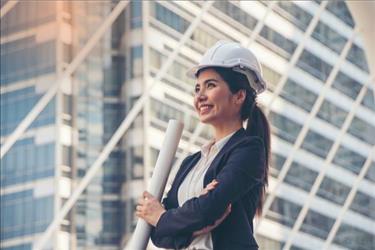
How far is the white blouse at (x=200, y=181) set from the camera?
191 cm

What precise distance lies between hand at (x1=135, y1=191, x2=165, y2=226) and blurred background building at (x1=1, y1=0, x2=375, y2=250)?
26.0m

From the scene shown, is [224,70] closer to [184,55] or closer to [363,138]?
[184,55]

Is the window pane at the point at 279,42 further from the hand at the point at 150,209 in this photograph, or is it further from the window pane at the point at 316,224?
the hand at the point at 150,209

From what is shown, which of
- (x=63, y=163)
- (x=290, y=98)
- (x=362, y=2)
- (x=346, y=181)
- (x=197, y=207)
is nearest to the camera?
(x=197, y=207)

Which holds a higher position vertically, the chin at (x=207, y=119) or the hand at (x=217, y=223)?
the chin at (x=207, y=119)

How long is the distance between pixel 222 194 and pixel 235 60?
30cm

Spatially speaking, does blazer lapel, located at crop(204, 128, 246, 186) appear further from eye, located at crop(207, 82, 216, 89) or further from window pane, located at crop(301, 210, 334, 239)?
window pane, located at crop(301, 210, 334, 239)

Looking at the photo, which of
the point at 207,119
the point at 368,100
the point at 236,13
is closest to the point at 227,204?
the point at 207,119

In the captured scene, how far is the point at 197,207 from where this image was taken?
73.7 inches

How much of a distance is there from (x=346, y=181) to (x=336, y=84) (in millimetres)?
3765

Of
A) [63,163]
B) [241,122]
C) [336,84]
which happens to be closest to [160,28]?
[63,163]

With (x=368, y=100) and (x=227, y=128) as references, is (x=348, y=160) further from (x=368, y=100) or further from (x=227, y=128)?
(x=227, y=128)

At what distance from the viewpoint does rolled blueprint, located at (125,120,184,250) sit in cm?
198

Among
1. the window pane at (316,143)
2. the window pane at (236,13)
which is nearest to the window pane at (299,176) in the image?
the window pane at (316,143)
